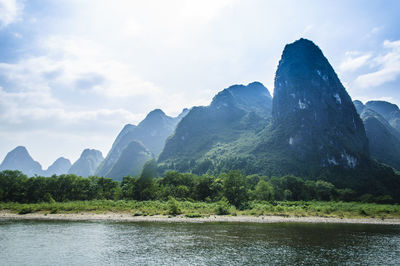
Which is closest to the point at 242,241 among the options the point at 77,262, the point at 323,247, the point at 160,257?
the point at 323,247

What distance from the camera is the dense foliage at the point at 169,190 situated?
219ft

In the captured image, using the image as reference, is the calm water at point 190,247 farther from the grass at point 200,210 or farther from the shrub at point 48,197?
the shrub at point 48,197

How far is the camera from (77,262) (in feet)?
68.7

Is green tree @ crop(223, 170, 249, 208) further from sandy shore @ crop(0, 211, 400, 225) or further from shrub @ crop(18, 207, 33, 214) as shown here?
shrub @ crop(18, 207, 33, 214)

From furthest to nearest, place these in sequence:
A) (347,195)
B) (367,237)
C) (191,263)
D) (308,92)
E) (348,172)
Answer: (308,92), (348,172), (347,195), (367,237), (191,263)

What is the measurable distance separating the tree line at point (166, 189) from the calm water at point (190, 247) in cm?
3250

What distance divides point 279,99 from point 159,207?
477ft

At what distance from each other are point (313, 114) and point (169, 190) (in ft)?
392

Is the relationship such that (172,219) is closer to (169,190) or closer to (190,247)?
(190,247)

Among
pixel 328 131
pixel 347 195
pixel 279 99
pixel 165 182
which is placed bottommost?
pixel 347 195

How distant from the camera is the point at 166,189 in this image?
76875 millimetres

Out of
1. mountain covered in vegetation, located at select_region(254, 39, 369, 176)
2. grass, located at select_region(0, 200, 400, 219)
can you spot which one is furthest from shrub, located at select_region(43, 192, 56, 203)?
mountain covered in vegetation, located at select_region(254, 39, 369, 176)

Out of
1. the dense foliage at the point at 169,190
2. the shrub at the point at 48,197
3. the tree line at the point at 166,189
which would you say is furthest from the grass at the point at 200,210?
the tree line at the point at 166,189

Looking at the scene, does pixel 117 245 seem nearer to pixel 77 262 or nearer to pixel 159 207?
pixel 77 262
